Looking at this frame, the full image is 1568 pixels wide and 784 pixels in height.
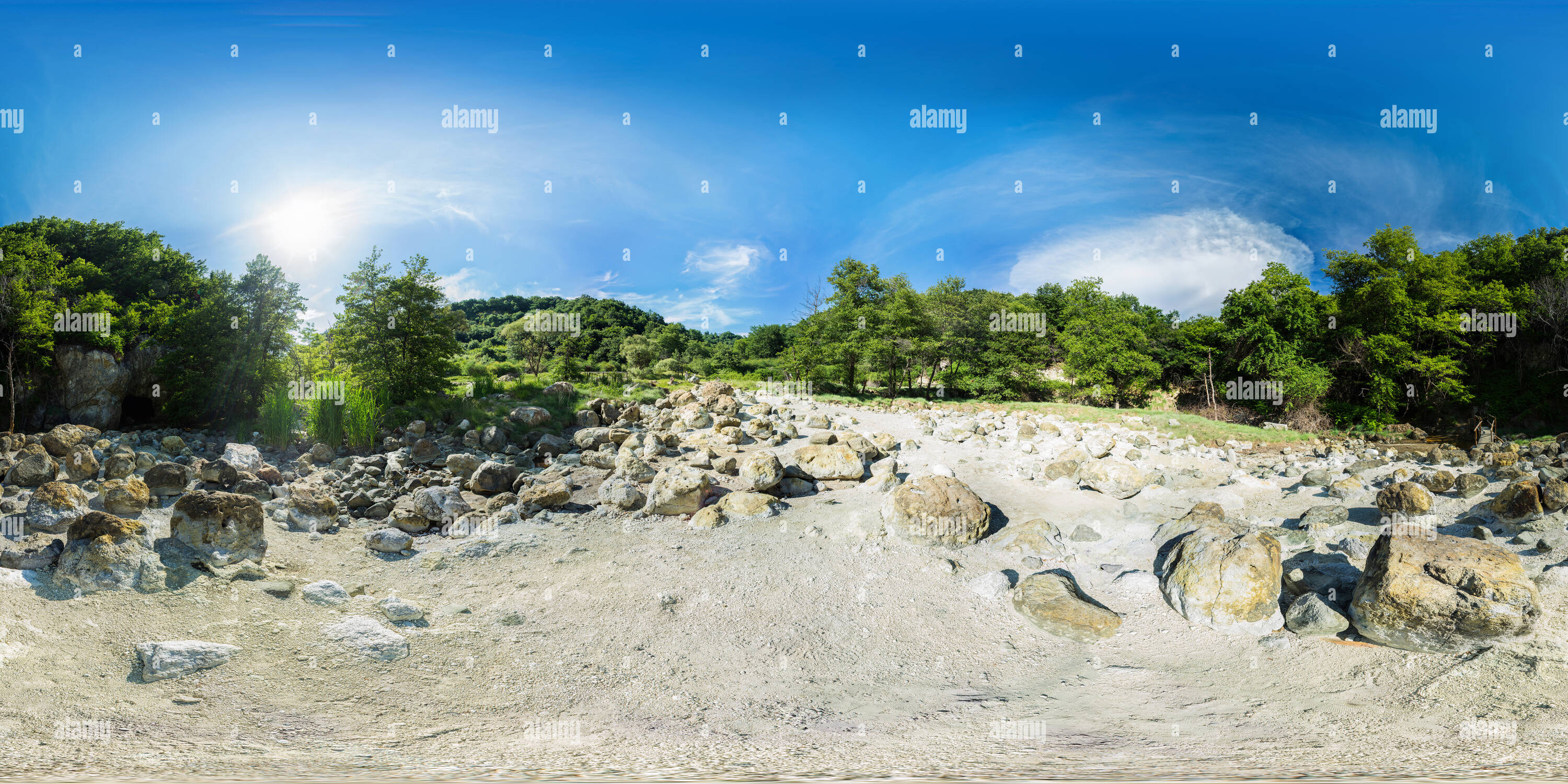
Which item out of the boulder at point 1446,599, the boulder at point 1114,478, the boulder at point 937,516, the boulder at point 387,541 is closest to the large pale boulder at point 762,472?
the boulder at point 937,516

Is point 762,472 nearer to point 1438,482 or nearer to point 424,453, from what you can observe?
point 424,453

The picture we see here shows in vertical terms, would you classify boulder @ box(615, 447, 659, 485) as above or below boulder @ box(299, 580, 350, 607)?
above

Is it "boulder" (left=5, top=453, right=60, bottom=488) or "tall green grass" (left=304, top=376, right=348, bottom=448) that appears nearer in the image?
"boulder" (left=5, top=453, right=60, bottom=488)

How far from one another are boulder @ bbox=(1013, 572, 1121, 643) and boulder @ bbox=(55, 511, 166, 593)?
22.2 ft

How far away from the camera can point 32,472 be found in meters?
7.36

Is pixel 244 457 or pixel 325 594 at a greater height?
pixel 244 457

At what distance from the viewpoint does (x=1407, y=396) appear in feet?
82.4

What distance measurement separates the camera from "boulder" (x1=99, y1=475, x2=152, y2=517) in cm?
586

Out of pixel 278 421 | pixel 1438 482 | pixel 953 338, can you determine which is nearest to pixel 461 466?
pixel 278 421

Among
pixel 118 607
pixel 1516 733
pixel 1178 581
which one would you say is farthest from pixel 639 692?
pixel 1516 733

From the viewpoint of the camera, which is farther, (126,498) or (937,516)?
(937,516)

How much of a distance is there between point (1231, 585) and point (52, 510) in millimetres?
10055

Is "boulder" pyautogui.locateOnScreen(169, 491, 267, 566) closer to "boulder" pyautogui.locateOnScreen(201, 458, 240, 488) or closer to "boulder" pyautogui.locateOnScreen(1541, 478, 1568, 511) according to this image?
"boulder" pyautogui.locateOnScreen(201, 458, 240, 488)

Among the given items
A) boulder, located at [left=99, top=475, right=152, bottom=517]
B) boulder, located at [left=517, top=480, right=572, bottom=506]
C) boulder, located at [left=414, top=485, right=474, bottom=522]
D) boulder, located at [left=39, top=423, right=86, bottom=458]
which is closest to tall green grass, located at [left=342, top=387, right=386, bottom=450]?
boulder, located at [left=39, top=423, right=86, bottom=458]
